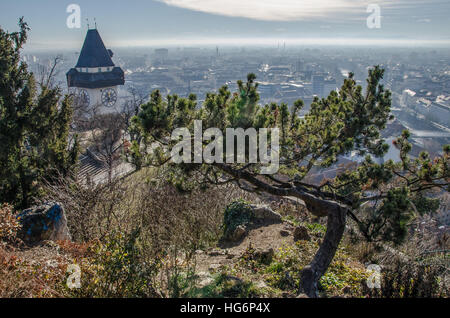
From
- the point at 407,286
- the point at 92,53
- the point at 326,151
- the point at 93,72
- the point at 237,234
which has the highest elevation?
the point at 92,53

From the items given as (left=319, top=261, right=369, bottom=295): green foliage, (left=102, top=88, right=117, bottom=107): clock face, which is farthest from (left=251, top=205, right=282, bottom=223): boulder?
(left=102, top=88, right=117, bottom=107): clock face

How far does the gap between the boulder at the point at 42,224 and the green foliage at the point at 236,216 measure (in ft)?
10.4

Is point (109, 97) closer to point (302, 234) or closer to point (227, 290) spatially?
point (302, 234)

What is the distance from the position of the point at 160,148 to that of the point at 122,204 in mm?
5365

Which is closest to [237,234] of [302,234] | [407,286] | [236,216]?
[236,216]

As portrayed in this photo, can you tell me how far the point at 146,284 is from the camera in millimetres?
3725

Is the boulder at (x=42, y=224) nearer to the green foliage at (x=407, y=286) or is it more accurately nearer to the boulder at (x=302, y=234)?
the boulder at (x=302, y=234)

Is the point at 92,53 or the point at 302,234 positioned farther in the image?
the point at 92,53

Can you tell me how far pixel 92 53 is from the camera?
105ft

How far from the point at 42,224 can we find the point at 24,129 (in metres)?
3.60

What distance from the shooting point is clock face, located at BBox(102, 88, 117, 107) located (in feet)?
110

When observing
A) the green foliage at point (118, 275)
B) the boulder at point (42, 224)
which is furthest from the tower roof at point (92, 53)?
the green foliage at point (118, 275)

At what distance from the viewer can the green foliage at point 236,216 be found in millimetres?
6682
